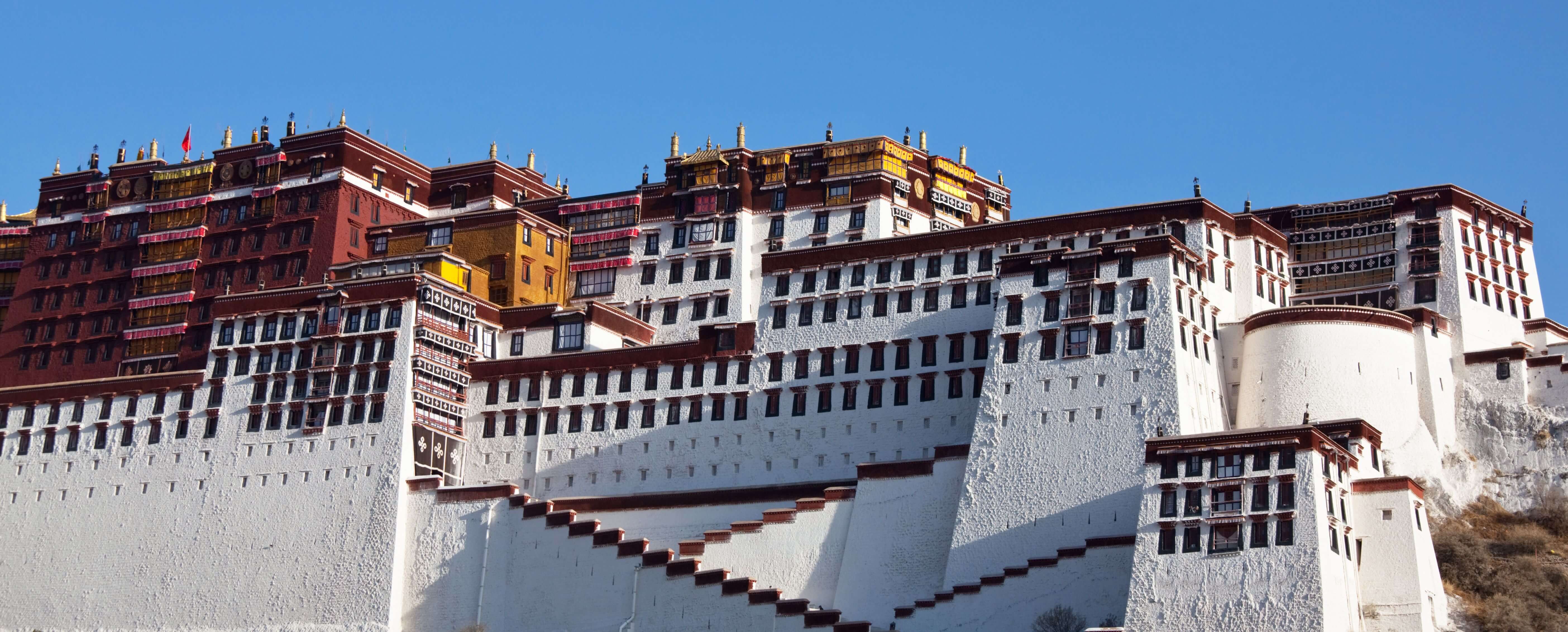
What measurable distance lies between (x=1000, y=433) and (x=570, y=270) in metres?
33.8

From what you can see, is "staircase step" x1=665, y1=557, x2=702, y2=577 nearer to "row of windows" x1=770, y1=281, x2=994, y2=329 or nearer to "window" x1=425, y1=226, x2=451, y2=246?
"row of windows" x1=770, y1=281, x2=994, y2=329

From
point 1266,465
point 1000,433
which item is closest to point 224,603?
point 1000,433

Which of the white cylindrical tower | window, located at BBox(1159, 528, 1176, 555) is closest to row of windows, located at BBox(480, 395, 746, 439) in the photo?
the white cylindrical tower

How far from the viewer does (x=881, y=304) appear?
9550cm

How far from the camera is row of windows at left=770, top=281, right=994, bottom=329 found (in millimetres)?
93625

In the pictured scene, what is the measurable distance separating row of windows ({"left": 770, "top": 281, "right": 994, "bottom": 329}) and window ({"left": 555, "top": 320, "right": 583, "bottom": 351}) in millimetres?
10480

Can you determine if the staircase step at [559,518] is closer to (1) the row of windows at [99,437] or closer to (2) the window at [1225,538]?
(1) the row of windows at [99,437]

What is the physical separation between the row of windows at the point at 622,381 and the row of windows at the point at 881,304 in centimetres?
300

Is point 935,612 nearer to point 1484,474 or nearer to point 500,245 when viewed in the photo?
point 1484,474

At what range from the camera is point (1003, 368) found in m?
86.6

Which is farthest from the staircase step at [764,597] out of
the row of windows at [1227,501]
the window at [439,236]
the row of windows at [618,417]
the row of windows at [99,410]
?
the window at [439,236]

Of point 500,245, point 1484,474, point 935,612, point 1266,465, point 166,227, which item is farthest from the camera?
point 166,227

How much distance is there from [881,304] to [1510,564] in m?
28.8

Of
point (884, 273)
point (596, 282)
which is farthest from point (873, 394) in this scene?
point (596, 282)
